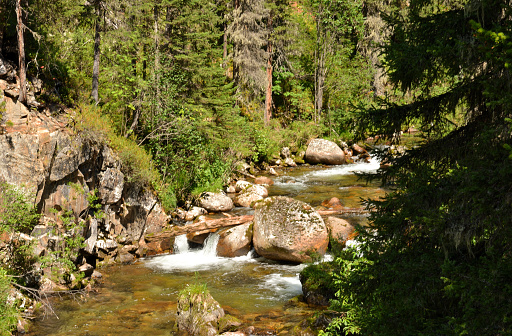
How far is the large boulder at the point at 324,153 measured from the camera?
26.0 meters

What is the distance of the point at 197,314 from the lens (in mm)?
9000

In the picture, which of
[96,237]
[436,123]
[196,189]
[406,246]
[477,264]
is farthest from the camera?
[196,189]

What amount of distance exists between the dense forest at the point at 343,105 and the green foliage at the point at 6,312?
514 cm

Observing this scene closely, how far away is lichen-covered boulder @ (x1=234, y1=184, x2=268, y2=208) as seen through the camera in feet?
59.4

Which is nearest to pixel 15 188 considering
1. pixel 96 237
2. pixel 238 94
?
pixel 96 237

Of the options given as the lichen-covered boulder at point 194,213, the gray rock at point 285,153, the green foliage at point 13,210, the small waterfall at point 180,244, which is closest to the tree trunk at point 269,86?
the gray rock at point 285,153

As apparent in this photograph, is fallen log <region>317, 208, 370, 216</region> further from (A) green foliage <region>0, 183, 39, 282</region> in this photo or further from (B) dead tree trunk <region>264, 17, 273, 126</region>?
(B) dead tree trunk <region>264, 17, 273, 126</region>

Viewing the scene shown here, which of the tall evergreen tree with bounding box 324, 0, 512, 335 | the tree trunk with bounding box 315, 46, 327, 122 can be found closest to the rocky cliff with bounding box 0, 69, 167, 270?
the tall evergreen tree with bounding box 324, 0, 512, 335

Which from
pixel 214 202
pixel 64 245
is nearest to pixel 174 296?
pixel 64 245

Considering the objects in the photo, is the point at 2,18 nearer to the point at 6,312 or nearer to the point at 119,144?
the point at 119,144

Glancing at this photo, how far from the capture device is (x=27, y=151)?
10.4 metres

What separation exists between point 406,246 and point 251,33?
2266 centimetres

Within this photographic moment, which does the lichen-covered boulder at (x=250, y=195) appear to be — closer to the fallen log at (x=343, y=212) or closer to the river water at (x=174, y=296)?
the fallen log at (x=343, y=212)

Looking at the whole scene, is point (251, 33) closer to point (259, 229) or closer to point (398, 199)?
point (259, 229)
